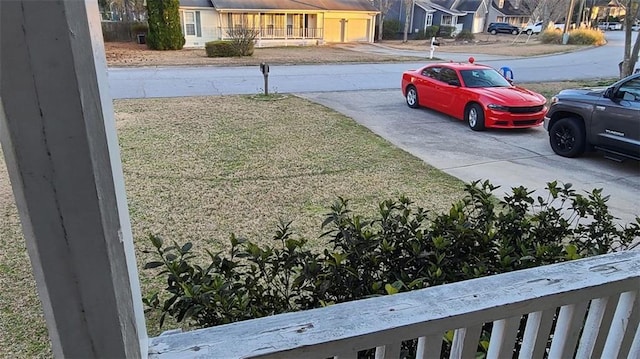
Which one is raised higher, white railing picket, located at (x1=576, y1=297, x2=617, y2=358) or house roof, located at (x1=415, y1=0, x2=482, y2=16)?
house roof, located at (x1=415, y1=0, x2=482, y2=16)

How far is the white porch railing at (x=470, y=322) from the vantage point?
38.5 inches

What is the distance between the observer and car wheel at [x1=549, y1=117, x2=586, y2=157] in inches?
286

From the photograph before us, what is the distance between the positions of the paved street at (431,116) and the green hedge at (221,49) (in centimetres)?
484

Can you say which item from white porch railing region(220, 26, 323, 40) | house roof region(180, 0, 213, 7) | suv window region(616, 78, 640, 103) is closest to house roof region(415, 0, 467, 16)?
white porch railing region(220, 26, 323, 40)

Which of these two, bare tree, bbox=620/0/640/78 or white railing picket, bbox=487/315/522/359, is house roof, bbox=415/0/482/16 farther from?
white railing picket, bbox=487/315/522/359

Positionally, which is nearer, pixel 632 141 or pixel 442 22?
pixel 632 141

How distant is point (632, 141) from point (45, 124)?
24.5ft

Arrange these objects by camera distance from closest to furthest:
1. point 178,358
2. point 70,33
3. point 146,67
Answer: point 70,33 → point 178,358 → point 146,67

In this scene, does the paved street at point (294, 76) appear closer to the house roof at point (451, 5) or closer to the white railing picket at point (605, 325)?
the white railing picket at point (605, 325)

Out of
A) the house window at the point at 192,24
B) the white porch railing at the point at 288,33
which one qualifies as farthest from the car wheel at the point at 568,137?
the house window at the point at 192,24

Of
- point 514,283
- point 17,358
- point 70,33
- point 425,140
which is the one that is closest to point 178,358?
point 70,33

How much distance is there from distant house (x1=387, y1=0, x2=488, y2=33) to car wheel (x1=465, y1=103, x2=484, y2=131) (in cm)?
3416

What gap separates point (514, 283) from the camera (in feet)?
3.89

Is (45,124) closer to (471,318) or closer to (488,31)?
(471,318)
